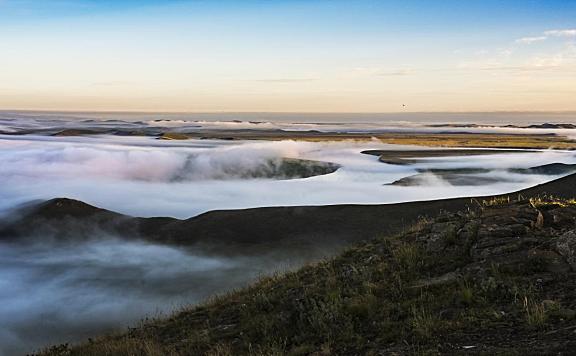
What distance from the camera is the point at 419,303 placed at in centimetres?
898

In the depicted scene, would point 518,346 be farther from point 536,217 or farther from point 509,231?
point 536,217

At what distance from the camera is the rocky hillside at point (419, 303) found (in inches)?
292

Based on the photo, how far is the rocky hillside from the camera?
24.3 feet

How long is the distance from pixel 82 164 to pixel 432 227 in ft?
399

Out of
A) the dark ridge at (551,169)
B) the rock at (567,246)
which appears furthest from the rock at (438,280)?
the dark ridge at (551,169)

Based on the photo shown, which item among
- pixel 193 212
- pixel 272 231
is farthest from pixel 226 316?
pixel 193 212

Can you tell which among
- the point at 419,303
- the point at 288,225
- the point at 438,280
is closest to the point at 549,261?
the point at 438,280

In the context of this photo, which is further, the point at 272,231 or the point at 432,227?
the point at 272,231

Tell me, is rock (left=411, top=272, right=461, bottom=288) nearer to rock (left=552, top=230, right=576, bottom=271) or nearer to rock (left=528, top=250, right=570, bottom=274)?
rock (left=528, top=250, right=570, bottom=274)

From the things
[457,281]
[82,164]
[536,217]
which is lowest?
[82,164]

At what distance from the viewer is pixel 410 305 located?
29.2 ft

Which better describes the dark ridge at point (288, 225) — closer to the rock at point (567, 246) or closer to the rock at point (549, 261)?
the rock at point (567, 246)

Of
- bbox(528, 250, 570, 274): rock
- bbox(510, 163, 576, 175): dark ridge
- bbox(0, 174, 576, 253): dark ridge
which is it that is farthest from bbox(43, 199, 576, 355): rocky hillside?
bbox(510, 163, 576, 175): dark ridge

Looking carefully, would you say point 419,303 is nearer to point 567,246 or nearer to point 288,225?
point 567,246
